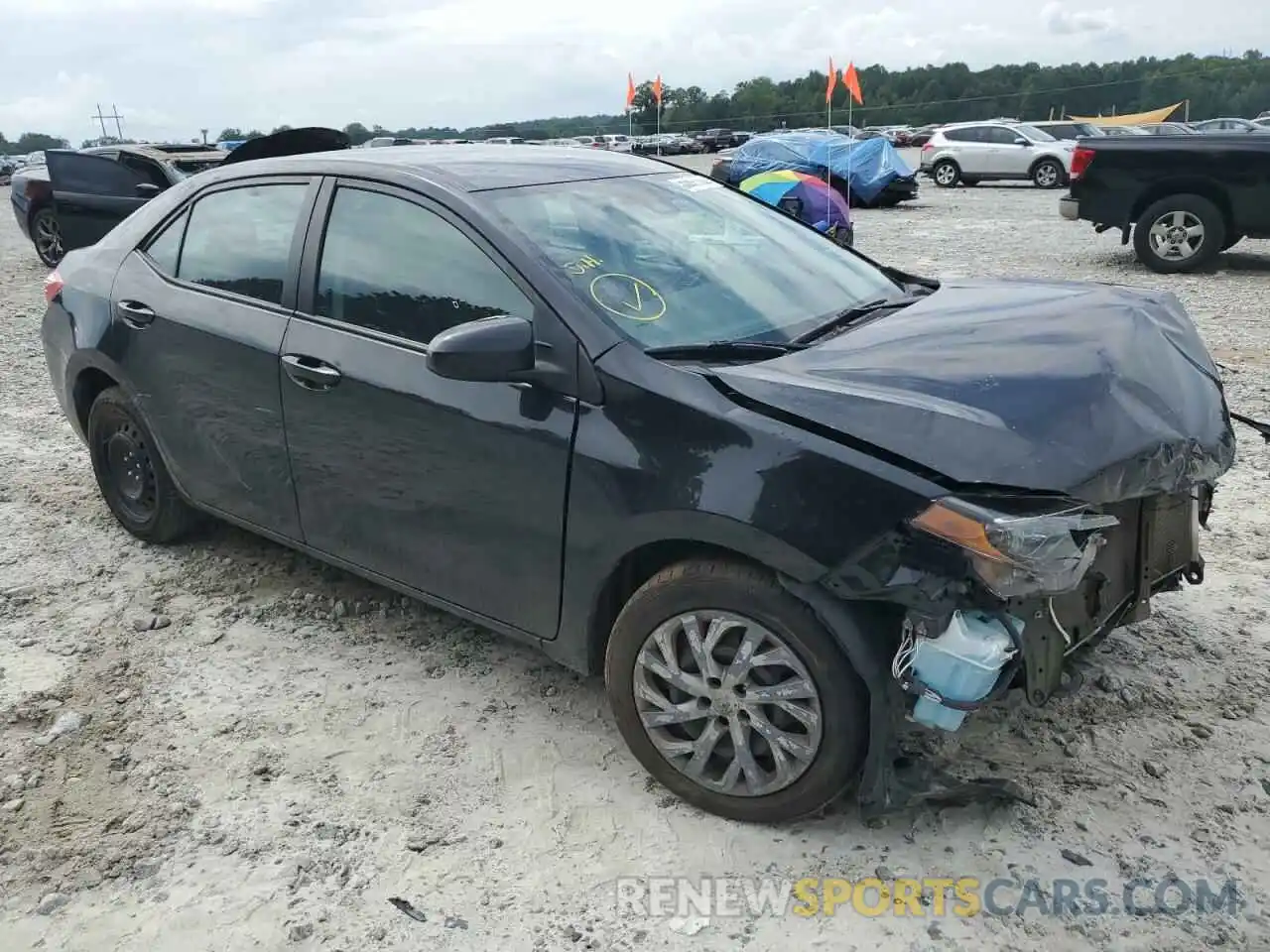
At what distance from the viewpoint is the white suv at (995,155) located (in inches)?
934

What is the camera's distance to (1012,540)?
2.30 meters

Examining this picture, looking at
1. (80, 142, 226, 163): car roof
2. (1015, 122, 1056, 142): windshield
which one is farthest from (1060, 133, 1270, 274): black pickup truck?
(1015, 122, 1056, 142): windshield

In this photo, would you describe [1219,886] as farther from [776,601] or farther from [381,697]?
[381,697]

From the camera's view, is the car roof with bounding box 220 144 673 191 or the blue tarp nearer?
the car roof with bounding box 220 144 673 191

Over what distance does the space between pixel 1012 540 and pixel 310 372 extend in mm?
2217

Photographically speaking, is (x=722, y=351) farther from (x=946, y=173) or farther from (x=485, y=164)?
(x=946, y=173)

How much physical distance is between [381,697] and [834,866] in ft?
5.14

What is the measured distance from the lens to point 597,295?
299 cm

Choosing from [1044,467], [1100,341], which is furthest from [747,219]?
[1044,467]

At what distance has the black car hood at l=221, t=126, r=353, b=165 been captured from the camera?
17.8 feet

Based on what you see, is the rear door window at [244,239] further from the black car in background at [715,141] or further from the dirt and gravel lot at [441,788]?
the black car in background at [715,141]

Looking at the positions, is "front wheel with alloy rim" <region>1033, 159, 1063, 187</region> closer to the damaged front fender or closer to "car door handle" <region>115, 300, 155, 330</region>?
"car door handle" <region>115, 300, 155, 330</region>

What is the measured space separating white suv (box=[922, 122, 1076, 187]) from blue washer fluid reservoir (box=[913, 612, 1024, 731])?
23.6m

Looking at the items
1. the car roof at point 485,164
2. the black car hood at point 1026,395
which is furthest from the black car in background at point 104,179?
the black car hood at point 1026,395
